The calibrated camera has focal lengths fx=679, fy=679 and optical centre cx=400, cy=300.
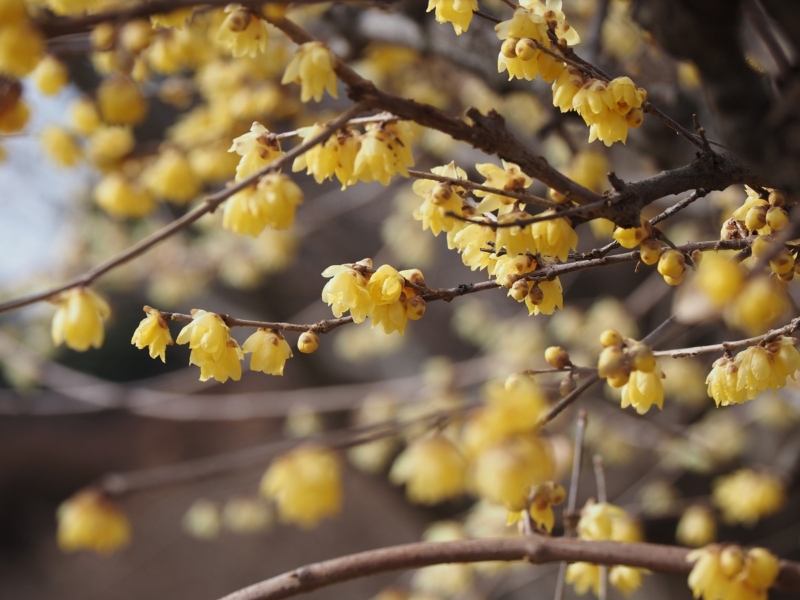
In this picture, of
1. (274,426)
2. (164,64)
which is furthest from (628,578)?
(274,426)

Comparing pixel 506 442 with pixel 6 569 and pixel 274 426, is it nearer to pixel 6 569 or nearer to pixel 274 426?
pixel 274 426

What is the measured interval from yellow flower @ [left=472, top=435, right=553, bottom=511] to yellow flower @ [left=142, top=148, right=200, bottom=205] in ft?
6.12

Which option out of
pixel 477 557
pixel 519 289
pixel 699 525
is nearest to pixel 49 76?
pixel 519 289

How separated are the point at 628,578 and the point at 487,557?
1.22 feet

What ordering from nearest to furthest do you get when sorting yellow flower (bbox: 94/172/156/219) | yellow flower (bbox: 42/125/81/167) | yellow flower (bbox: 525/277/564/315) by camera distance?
1. yellow flower (bbox: 525/277/564/315)
2. yellow flower (bbox: 42/125/81/167)
3. yellow flower (bbox: 94/172/156/219)

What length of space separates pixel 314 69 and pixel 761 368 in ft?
2.29

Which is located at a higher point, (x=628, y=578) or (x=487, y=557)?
(x=487, y=557)

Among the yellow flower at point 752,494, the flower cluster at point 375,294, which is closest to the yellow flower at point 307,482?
the flower cluster at point 375,294

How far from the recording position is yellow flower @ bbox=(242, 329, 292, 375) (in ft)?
3.19

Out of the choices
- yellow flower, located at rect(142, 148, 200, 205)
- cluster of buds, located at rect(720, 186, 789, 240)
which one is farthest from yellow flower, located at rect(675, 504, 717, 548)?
yellow flower, located at rect(142, 148, 200, 205)

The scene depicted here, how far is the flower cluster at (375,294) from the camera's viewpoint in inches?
35.5

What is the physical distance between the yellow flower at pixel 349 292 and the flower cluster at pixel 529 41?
36 centimetres

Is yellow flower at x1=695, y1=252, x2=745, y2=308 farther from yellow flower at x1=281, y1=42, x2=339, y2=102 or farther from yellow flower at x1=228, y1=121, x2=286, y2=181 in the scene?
yellow flower at x1=228, y1=121, x2=286, y2=181

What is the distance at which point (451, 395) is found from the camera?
2.65m
